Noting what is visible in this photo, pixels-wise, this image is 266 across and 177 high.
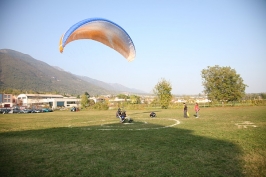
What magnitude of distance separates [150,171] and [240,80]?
65326mm

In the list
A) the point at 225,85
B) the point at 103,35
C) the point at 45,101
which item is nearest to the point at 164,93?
the point at 225,85

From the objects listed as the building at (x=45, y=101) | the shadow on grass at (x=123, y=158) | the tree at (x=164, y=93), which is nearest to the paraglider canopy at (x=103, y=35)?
the shadow on grass at (x=123, y=158)

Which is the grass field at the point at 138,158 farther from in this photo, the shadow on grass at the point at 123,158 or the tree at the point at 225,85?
the tree at the point at 225,85

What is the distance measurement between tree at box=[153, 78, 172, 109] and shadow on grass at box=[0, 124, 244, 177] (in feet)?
154

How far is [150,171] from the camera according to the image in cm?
600

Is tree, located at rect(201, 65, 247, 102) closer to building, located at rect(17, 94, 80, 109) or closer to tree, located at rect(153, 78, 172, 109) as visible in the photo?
tree, located at rect(153, 78, 172, 109)

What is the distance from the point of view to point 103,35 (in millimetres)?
17141

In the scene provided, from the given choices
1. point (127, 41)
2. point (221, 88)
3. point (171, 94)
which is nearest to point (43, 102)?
point (171, 94)

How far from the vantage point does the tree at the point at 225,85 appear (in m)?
60.5

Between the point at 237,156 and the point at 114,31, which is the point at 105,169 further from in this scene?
the point at 114,31

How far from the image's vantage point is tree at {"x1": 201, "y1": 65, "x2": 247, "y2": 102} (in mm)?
60469

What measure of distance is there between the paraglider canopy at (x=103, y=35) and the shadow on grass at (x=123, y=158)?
291 inches

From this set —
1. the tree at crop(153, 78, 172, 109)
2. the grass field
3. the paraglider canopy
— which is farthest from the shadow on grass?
the tree at crop(153, 78, 172, 109)

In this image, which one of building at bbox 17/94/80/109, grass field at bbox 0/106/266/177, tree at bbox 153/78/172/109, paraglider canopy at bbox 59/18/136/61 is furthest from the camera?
building at bbox 17/94/80/109
